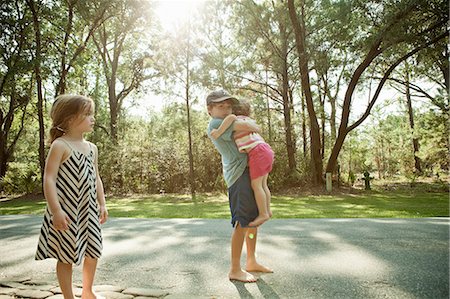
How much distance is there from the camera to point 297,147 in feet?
57.2

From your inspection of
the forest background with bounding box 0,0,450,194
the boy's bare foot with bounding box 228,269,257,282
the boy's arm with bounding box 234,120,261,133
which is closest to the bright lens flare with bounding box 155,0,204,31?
the forest background with bounding box 0,0,450,194

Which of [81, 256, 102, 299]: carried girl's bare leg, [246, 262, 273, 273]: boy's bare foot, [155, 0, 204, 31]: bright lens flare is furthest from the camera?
[155, 0, 204, 31]: bright lens flare

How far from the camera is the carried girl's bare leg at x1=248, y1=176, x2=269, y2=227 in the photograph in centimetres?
275

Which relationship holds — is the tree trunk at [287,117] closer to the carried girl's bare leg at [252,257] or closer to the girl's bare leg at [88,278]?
the carried girl's bare leg at [252,257]

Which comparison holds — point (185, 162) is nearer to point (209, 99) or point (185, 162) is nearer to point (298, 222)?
point (298, 222)

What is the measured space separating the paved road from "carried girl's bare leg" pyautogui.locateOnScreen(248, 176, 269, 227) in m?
0.43

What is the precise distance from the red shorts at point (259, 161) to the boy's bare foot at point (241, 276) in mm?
729

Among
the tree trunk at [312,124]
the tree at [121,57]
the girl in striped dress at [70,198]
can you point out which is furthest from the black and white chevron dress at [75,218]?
the tree at [121,57]

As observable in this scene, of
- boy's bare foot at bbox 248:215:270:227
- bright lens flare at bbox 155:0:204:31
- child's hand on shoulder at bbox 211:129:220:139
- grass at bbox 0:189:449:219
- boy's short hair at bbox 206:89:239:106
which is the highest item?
bright lens flare at bbox 155:0:204:31

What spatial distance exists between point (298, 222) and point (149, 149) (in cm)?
1277

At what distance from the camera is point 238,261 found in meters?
2.76

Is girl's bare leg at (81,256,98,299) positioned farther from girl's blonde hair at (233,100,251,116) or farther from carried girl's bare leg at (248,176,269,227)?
girl's blonde hair at (233,100,251,116)

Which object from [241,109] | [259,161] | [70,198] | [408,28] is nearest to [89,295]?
[70,198]

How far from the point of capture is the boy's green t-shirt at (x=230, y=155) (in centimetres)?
288
